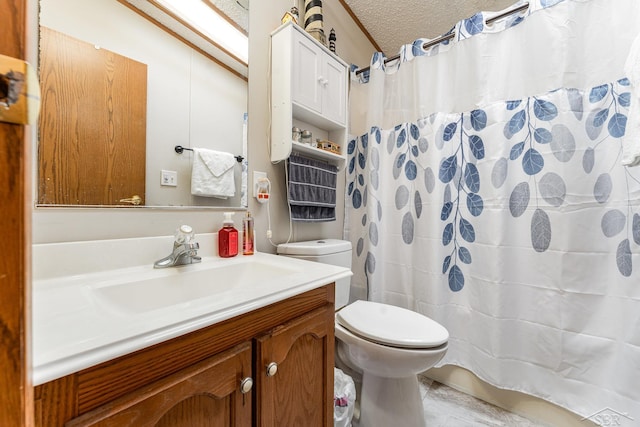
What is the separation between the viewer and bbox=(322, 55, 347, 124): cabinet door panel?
4.42 ft

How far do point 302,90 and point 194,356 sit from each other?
1112mm

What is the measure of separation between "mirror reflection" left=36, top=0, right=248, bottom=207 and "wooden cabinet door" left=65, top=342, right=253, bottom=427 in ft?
1.89

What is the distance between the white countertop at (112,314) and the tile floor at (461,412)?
3.43 ft

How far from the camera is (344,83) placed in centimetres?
147

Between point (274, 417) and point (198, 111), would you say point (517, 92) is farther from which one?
point (274, 417)

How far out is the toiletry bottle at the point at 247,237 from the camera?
1.04 meters

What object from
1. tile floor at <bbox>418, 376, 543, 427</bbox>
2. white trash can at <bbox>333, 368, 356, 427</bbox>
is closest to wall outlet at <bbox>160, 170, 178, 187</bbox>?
white trash can at <bbox>333, 368, 356, 427</bbox>

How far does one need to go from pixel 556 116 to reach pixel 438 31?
3.57ft

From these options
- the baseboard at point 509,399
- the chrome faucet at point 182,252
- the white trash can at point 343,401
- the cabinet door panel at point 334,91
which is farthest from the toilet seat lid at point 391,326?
the cabinet door panel at point 334,91

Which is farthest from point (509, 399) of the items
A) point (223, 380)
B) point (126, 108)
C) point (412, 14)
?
point (412, 14)

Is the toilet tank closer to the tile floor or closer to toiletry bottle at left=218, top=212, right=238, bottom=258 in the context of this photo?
toiletry bottle at left=218, top=212, right=238, bottom=258

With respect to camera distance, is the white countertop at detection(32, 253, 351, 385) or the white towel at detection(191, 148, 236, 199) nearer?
the white countertop at detection(32, 253, 351, 385)

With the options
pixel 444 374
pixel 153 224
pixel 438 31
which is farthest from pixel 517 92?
pixel 153 224

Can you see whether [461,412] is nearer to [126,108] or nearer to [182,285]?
[182,285]
